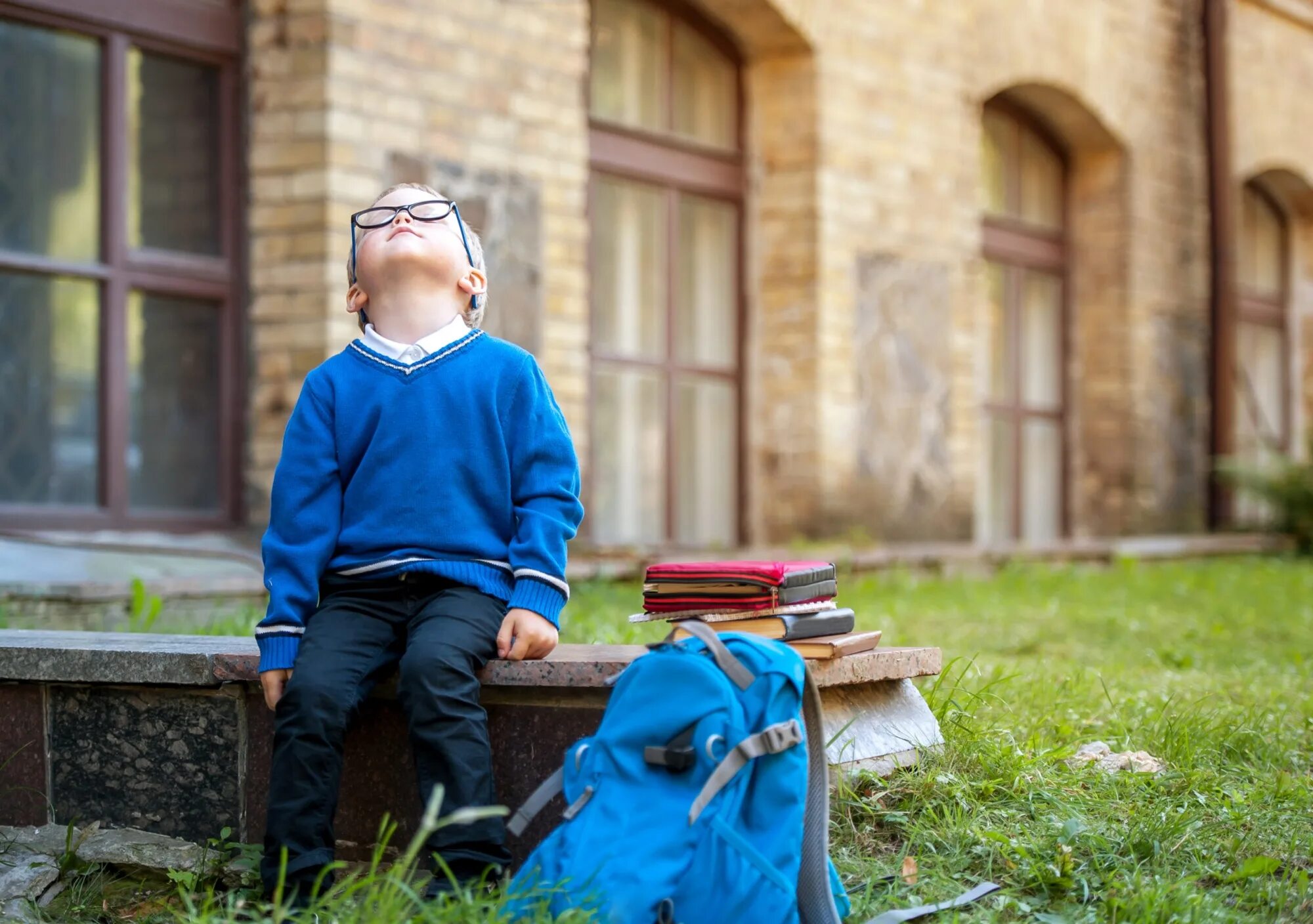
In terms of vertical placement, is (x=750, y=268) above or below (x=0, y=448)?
above

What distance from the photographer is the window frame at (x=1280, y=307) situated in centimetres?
1155

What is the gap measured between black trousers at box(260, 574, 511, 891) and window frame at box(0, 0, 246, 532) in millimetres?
3033

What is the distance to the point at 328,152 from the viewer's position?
5461 millimetres

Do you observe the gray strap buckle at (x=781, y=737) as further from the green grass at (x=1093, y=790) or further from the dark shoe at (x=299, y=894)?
the dark shoe at (x=299, y=894)

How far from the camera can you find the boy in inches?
98.9

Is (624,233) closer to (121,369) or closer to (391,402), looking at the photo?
(121,369)

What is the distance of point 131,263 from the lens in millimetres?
5465

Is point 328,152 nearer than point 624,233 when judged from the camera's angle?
Yes

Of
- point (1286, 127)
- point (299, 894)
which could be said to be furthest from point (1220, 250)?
point (299, 894)

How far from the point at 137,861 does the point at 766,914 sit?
1198 millimetres

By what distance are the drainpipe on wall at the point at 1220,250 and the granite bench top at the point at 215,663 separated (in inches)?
316

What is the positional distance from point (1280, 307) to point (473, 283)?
10504mm

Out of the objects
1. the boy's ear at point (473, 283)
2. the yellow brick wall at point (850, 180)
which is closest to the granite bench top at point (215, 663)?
the boy's ear at point (473, 283)

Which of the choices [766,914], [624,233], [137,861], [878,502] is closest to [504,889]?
[766,914]
